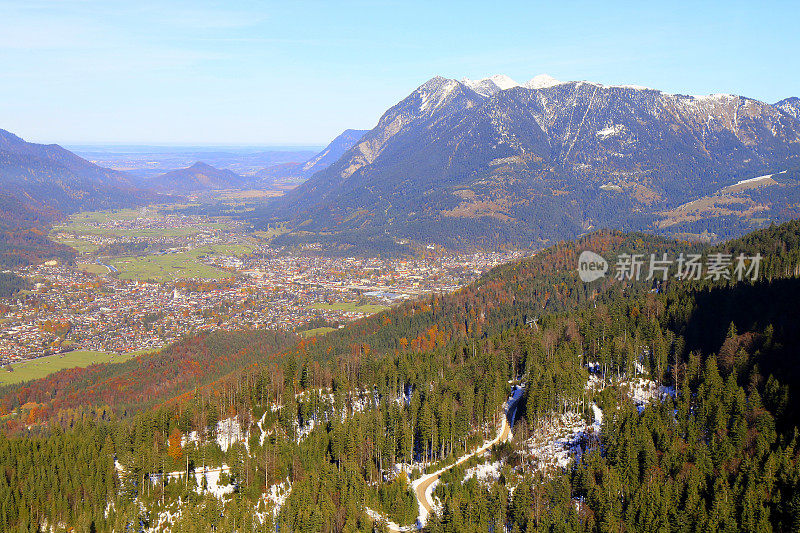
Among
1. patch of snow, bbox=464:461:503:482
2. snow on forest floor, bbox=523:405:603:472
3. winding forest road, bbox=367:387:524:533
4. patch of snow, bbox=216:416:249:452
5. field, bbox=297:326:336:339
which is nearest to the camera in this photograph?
winding forest road, bbox=367:387:524:533

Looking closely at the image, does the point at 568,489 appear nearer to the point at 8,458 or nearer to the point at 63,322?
the point at 8,458

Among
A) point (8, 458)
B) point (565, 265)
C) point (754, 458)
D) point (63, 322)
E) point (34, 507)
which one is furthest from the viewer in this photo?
point (63, 322)

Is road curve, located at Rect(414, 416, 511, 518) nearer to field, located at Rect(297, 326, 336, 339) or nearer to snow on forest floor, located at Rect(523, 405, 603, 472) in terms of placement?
snow on forest floor, located at Rect(523, 405, 603, 472)

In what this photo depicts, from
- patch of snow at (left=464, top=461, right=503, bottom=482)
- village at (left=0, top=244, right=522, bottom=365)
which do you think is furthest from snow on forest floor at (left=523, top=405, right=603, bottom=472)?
village at (left=0, top=244, right=522, bottom=365)

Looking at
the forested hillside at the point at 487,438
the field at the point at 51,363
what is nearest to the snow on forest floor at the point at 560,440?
the forested hillside at the point at 487,438

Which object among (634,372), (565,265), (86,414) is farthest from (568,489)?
(565,265)

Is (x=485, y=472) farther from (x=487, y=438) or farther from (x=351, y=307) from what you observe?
(x=351, y=307)
